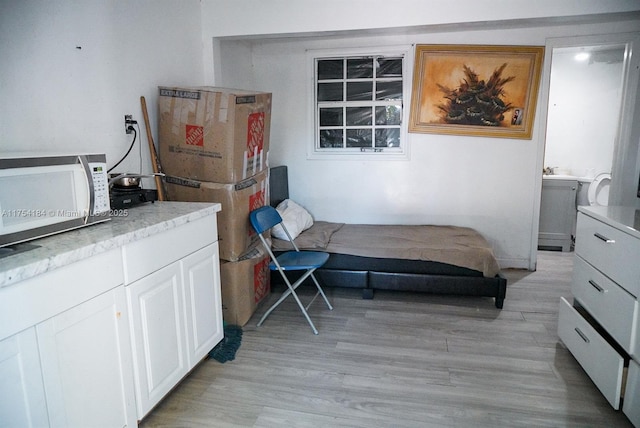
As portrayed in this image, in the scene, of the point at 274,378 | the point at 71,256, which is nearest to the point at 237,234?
the point at 274,378

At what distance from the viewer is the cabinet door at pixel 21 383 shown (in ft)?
4.05

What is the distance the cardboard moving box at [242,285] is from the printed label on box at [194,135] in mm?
821

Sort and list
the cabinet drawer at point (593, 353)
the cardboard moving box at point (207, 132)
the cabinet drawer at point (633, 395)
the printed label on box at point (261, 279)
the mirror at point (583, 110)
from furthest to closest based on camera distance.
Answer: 1. the mirror at point (583, 110)
2. the printed label on box at point (261, 279)
3. the cardboard moving box at point (207, 132)
4. the cabinet drawer at point (593, 353)
5. the cabinet drawer at point (633, 395)

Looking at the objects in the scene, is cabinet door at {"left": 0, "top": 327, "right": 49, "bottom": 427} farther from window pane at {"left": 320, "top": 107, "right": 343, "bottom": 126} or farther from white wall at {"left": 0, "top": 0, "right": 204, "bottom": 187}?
window pane at {"left": 320, "top": 107, "right": 343, "bottom": 126}

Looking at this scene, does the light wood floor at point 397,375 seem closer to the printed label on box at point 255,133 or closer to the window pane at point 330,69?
the printed label on box at point 255,133

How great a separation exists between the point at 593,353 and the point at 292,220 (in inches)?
92.3

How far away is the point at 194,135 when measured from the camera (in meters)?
2.67

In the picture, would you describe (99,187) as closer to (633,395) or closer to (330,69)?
(633,395)

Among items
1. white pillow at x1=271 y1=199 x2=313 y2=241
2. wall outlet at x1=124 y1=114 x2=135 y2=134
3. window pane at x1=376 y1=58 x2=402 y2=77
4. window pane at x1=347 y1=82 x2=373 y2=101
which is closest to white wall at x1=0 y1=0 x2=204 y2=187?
wall outlet at x1=124 y1=114 x2=135 y2=134

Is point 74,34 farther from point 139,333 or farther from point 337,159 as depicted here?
point 337,159

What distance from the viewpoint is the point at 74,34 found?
2162 mm

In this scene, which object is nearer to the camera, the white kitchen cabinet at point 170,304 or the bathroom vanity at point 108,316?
the bathroom vanity at point 108,316

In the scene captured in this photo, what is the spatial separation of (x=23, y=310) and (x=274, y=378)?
4.52 ft

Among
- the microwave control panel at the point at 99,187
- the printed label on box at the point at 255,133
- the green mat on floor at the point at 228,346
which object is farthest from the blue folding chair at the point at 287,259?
the microwave control panel at the point at 99,187
